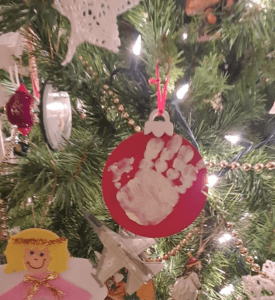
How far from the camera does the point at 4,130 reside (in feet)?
3.01

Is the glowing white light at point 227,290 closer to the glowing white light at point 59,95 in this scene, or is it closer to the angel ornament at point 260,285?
the angel ornament at point 260,285

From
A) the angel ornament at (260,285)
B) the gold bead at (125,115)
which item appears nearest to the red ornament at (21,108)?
the gold bead at (125,115)

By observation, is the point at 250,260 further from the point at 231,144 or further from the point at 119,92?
the point at 119,92

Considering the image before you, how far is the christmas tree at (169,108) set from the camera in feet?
1.52

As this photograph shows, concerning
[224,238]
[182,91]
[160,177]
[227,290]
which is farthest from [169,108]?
[227,290]

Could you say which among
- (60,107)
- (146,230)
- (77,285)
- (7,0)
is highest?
(7,0)

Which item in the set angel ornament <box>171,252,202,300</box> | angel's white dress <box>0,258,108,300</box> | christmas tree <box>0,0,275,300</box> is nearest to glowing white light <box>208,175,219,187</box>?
christmas tree <box>0,0,275,300</box>

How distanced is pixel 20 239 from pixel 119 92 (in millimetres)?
273

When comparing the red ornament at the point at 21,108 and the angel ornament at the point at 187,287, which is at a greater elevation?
the red ornament at the point at 21,108

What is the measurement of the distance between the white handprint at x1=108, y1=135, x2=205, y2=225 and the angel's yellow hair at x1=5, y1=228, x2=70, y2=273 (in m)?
0.13

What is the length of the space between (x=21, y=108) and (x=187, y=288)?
40 cm

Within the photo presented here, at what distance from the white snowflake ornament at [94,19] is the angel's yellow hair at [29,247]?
0.25 meters

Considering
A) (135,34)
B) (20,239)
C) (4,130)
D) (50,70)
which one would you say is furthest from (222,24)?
(4,130)

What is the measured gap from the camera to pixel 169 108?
552 mm
